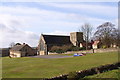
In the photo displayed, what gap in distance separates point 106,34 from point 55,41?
1376 inches

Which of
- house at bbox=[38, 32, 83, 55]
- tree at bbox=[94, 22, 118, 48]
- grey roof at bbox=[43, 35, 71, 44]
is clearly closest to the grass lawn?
tree at bbox=[94, 22, 118, 48]

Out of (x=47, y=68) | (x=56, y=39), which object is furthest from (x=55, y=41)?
(x=47, y=68)

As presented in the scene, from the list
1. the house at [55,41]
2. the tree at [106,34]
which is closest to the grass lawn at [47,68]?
the tree at [106,34]

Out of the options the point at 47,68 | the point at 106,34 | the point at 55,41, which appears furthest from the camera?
the point at 55,41

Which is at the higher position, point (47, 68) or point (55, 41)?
point (55, 41)

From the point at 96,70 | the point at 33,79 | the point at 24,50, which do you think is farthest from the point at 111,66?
the point at 24,50

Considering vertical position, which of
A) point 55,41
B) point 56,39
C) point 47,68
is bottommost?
point 47,68

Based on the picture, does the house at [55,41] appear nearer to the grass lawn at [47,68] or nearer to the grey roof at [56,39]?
the grey roof at [56,39]

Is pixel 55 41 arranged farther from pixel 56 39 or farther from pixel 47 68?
pixel 47 68

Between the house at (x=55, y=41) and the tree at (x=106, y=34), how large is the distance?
25.6 metres

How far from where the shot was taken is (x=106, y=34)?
6606 centimetres

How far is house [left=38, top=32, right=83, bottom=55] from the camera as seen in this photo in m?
92.9

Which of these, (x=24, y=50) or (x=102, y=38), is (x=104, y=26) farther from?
(x=24, y=50)

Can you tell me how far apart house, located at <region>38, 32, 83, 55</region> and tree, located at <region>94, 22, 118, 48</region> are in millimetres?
25552
